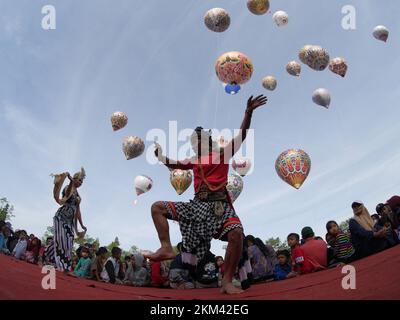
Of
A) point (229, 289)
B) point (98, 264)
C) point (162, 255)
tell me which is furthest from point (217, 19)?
point (229, 289)

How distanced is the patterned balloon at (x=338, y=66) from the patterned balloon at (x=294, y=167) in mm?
4012

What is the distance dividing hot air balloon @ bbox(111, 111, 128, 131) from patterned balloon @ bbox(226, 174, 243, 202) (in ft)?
14.5

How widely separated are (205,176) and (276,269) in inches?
119

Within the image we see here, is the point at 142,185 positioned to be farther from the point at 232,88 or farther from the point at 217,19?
the point at 217,19

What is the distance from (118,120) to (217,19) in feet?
16.5

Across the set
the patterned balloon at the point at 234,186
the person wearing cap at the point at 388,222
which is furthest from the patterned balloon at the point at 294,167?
the person wearing cap at the point at 388,222

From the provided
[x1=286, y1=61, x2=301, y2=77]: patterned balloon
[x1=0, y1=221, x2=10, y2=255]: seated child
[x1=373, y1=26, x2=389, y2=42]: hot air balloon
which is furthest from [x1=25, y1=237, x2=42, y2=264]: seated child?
[x1=373, y1=26, x2=389, y2=42]: hot air balloon

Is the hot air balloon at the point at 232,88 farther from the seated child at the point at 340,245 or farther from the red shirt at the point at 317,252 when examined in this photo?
the red shirt at the point at 317,252

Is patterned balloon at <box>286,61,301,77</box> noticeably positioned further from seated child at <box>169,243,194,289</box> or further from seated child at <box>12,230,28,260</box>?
seated child at <box>12,230,28,260</box>

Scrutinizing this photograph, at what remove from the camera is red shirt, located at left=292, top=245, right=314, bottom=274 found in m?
4.89

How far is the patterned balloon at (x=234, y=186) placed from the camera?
12.3 m

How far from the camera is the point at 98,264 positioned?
6.57m

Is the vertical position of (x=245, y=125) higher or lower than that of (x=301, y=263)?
higher
